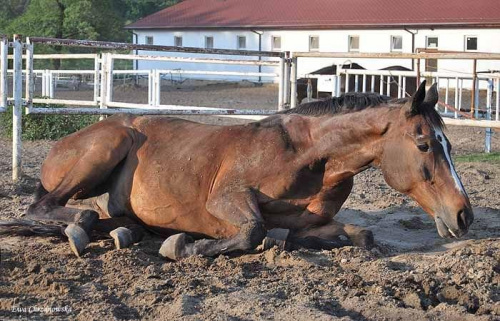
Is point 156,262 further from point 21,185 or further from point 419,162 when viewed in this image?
point 21,185

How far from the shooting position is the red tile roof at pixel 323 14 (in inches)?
1422

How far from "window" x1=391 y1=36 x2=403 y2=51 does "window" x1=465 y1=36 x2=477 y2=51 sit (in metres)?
3.24

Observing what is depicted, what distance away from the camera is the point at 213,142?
571 centimetres

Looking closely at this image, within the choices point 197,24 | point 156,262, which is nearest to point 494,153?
point 156,262

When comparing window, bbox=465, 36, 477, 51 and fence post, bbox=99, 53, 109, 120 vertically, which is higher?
window, bbox=465, 36, 477, 51

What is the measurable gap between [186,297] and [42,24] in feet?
130

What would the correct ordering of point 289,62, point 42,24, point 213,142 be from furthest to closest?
point 42,24, point 289,62, point 213,142

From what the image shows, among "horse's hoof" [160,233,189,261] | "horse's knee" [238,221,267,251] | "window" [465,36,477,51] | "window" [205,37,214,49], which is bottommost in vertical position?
"horse's hoof" [160,233,189,261]

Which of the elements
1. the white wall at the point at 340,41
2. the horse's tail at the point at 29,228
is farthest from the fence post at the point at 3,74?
the white wall at the point at 340,41

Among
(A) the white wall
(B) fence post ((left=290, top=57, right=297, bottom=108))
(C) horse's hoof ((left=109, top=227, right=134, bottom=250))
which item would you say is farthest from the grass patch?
(A) the white wall

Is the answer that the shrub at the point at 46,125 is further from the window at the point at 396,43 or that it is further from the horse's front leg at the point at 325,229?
the window at the point at 396,43

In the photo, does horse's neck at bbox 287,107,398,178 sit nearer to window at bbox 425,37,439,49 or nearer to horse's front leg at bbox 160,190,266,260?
horse's front leg at bbox 160,190,266,260

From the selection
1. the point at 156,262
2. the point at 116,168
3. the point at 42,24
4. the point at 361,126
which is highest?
the point at 42,24

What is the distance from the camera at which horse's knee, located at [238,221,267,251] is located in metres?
4.99
